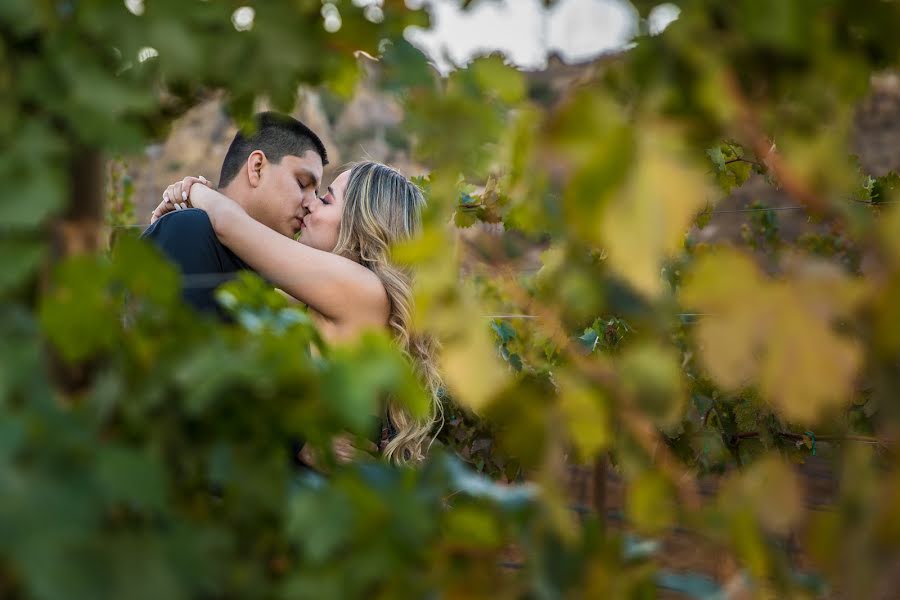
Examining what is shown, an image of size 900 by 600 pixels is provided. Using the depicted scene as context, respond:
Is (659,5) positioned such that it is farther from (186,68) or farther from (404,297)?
(404,297)

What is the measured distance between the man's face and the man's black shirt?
1.92ft

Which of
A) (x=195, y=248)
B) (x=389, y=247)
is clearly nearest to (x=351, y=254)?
(x=389, y=247)

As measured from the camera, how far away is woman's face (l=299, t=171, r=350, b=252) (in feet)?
10.3

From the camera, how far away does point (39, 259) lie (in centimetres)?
75

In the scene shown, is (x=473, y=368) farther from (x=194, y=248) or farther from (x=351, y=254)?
(x=351, y=254)

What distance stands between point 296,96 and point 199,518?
1.38ft

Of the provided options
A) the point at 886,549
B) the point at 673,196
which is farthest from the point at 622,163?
the point at 886,549

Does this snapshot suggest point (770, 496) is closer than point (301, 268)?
Yes

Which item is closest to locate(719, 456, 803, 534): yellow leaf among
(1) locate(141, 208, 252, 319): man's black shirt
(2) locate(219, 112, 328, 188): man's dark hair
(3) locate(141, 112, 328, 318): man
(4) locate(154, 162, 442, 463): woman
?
(4) locate(154, 162, 442, 463): woman

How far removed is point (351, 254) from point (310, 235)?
292 mm

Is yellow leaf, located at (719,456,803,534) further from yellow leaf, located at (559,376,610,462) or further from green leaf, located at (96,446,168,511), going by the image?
green leaf, located at (96,446,168,511)

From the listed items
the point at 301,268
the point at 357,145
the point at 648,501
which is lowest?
the point at 357,145

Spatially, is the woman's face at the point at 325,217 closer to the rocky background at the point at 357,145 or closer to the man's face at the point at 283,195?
the man's face at the point at 283,195

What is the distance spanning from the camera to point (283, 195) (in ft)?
10.3
